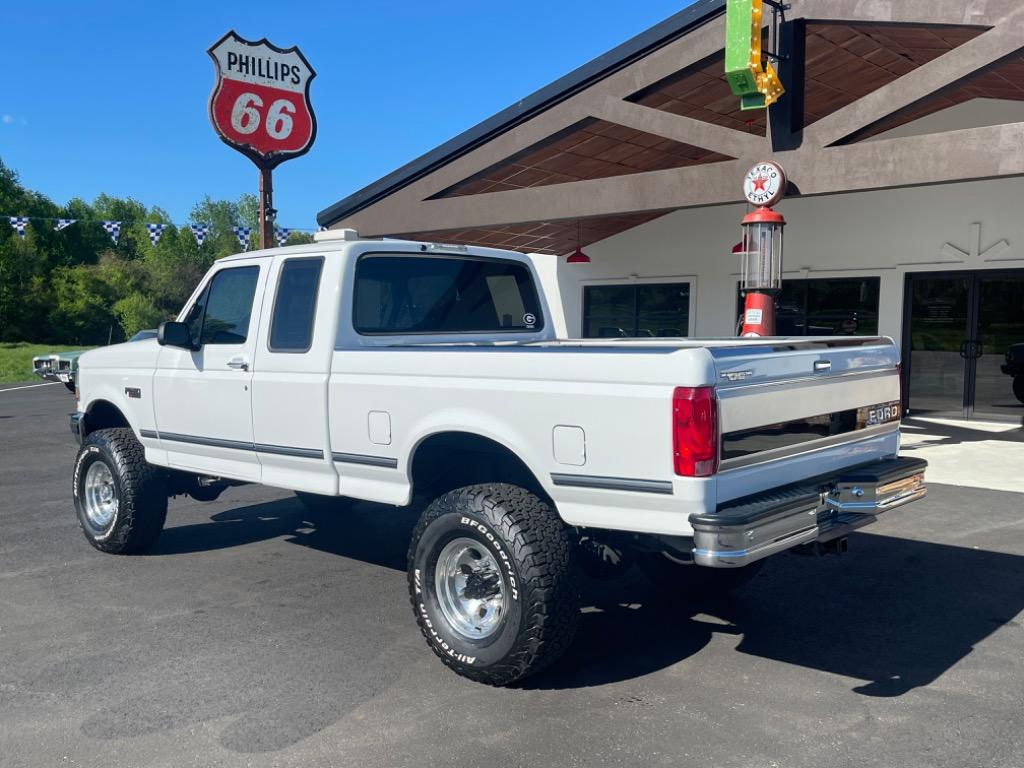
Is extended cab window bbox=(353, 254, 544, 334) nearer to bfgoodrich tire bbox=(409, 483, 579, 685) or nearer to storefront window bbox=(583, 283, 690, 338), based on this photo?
bfgoodrich tire bbox=(409, 483, 579, 685)

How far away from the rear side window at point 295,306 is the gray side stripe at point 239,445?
1.89 feet

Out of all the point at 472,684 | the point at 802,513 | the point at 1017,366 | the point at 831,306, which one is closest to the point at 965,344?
the point at 1017,366

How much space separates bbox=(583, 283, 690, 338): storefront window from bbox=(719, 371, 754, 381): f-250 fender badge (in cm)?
1305

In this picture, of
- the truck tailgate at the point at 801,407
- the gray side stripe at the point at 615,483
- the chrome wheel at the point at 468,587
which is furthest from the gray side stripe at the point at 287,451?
the truck tailgate at the point at 801,407

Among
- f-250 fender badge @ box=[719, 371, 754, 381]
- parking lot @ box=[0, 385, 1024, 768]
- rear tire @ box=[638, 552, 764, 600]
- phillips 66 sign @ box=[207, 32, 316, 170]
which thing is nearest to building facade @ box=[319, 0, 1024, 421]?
phillips 66 sign @ box=[207, 32, 316, 170]

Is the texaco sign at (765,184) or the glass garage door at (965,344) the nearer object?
the texaco sign at (765,184)

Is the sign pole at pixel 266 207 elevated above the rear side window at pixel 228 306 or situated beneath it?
elevated above

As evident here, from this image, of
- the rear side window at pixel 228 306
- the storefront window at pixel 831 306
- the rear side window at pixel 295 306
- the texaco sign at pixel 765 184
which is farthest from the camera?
the storefront window at pixel 831 306

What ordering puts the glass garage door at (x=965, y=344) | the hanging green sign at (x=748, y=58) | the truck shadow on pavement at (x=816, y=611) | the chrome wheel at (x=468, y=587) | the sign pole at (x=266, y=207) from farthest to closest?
the sign pole at (x=266, y=207) < the glass garage door at (x=965, y=344) < the hanging green sign at (x=748, y=58) < the truck shadow on pavement at (x=816, y=611) < the chrome wheel at (x=468, y=587)

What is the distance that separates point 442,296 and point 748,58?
215 inches

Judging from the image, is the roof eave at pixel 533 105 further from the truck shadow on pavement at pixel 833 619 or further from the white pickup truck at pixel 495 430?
the truck shadow on pavement at pixel 833 619

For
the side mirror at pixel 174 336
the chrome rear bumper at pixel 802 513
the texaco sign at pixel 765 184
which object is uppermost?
the texaco sign at pixel 765 184

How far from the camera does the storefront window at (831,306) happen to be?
48.0 feet

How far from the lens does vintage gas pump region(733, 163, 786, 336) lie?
9438mm
